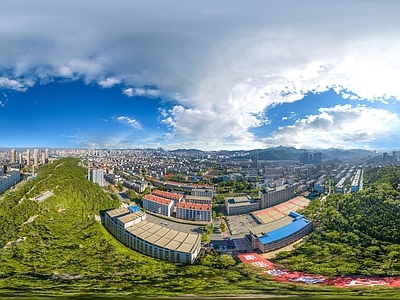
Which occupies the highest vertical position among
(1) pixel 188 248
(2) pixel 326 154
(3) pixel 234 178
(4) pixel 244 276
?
(2) pixel 326 154

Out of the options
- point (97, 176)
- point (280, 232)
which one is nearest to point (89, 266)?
point (97, 176)

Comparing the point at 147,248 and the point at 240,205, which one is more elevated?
the point at 240,205

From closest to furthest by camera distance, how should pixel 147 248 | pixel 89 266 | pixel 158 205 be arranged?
pixel 89 266 < pixel 147 248 < pixel 158 205

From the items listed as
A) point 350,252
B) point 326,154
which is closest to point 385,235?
point 350,252

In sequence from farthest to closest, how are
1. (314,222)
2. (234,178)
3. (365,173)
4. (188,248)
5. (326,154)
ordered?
(365,173), (234,178), (326,154), (314,222), (188,248)

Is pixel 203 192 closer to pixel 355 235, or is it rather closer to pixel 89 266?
pixel 89 266

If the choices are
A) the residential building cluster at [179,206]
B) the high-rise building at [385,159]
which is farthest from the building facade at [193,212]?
the high-rise building at [385,159]

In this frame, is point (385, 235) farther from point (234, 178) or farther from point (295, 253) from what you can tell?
point (234, 178)
